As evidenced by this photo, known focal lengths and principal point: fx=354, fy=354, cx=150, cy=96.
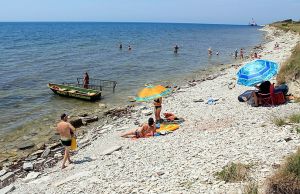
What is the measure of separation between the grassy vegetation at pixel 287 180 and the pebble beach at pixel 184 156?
1.32 ft

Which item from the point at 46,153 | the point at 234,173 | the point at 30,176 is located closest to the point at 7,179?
the point at 30,176

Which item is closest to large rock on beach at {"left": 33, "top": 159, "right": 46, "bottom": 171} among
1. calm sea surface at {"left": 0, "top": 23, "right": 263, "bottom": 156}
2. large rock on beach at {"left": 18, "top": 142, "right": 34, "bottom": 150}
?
large rock on beach at {"left": 18, "top": 142, "right": 34, "bottom": 150}

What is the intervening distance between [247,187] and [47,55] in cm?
5741

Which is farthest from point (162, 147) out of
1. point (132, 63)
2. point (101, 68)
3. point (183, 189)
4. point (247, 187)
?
point (132, 63)

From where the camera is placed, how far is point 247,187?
908 cm

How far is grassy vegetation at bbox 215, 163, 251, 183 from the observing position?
10027 mm

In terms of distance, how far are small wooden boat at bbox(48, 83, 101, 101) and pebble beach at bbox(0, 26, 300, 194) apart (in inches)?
393

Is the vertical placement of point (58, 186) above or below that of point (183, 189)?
below

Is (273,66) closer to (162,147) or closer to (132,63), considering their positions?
(162,147)

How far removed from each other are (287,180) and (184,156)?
4.51 metres

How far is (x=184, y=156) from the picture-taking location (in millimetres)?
12594

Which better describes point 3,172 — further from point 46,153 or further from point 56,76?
point 56,76

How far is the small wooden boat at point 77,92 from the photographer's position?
29.2 meters

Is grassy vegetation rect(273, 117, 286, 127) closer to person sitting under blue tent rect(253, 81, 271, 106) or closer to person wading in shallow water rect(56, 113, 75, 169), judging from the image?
person sitting under blue tent rect(253, 81, 271, 106)
